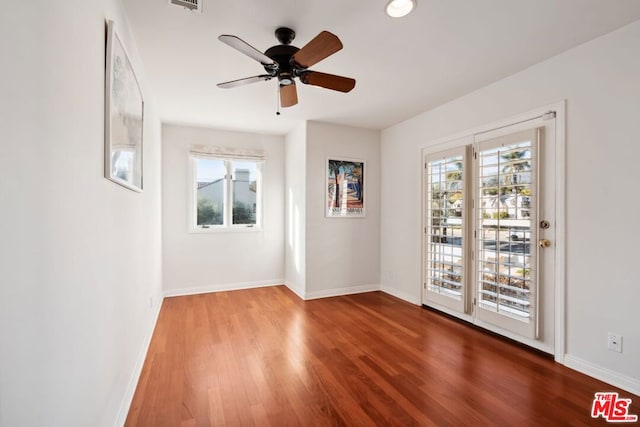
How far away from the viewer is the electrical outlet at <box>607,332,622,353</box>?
2125mm

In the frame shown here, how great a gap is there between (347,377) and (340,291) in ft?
Answer: 7.30

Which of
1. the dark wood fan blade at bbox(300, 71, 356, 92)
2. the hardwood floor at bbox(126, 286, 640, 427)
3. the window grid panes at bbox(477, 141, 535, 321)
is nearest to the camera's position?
the hardwood floor at bbox(126, 286, 640, 427)

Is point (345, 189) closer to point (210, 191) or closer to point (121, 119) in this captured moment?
point (210, 191)

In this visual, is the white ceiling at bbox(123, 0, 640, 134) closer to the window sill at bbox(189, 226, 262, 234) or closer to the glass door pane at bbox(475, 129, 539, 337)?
the glass door pane at bbox(475, 129, 539, 337)

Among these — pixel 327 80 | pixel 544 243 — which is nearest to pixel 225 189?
pixel 327 80

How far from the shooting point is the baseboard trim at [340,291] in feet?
14.0

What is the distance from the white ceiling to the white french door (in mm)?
646

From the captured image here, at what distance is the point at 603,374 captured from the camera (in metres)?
2.20

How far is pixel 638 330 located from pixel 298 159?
3.89 m

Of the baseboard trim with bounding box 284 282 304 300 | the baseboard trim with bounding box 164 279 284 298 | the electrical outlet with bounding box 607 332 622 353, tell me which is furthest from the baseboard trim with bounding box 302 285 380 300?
the electrical outlet with bounding box 607 332 622 353

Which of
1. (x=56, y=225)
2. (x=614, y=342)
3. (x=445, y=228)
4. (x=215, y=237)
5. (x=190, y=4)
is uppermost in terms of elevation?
(x=190, y=4)

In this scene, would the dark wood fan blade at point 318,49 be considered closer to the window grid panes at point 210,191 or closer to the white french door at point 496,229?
the white french door at point 496,229

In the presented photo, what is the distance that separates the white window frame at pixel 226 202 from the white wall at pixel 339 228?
1093mm

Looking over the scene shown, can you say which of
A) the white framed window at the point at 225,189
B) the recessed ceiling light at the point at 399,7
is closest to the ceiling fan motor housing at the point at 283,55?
the recessed ceiling light at the point at 399,7
